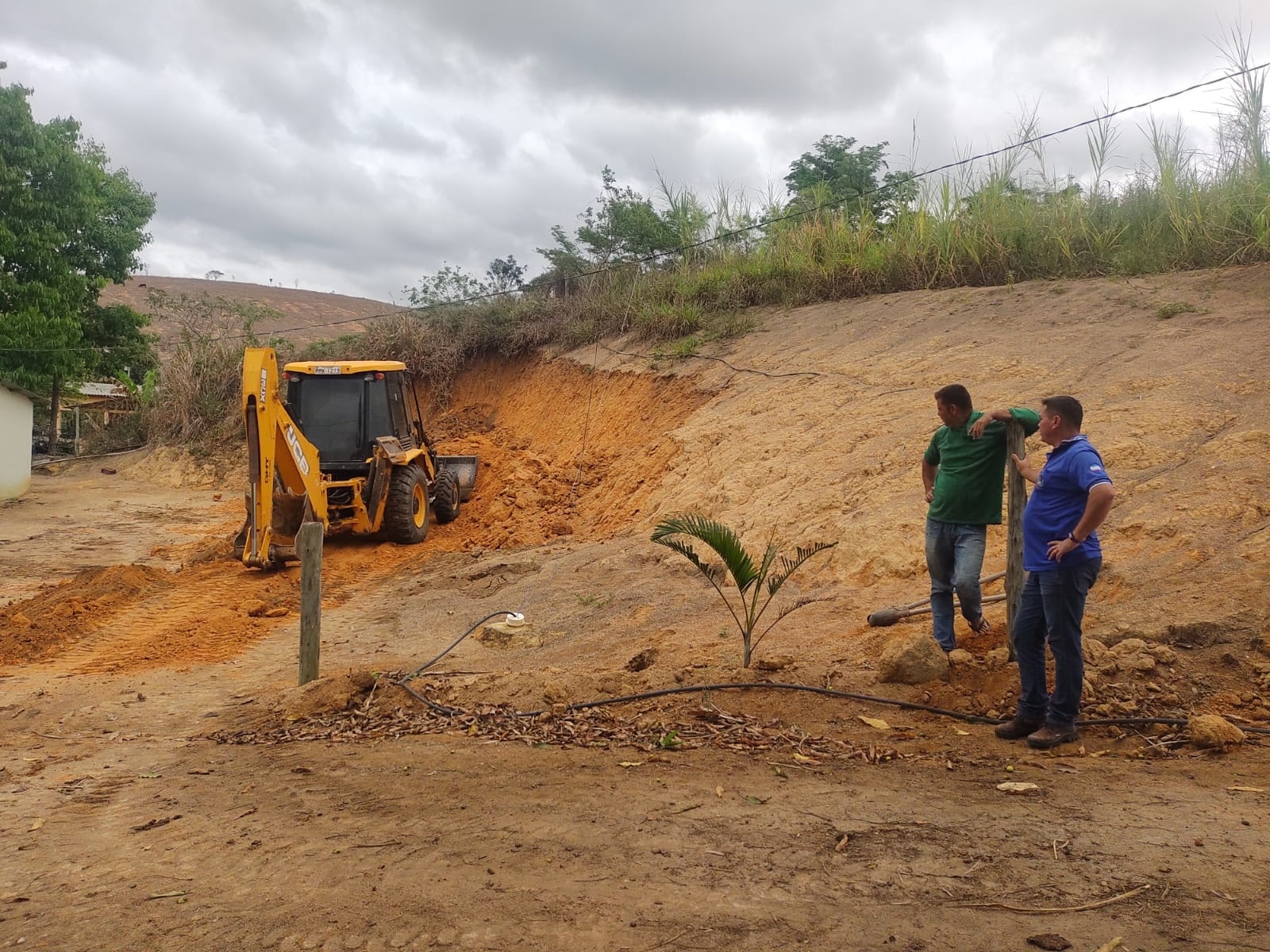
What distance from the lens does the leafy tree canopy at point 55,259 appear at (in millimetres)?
21375

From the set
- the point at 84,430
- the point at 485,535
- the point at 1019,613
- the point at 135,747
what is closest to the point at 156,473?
the point at 84,430

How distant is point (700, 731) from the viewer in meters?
5.01

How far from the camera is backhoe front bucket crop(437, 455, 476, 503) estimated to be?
15.6 metres

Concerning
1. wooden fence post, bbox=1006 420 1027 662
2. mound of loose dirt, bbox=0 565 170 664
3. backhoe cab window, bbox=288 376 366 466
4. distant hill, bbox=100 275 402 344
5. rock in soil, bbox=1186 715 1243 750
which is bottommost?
mound of loose dirt, bbox=0 565 170 664

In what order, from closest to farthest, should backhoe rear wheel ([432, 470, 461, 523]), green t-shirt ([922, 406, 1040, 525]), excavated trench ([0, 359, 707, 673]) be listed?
green t-shirt ([922, 406, 1040, 525]), excavated trench ([0, 359, 707, 673]), backhoe rear wheel ([432, 470, 461, 523])

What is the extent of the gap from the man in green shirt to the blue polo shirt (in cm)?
91

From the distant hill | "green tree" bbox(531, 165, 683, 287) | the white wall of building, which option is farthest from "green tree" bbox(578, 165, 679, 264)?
the distant hill

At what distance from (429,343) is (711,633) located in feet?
56.3

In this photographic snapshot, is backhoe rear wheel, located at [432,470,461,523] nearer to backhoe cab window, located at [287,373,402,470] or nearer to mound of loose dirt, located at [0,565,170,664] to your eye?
backhoe cab window, located at [287,373,402,470]

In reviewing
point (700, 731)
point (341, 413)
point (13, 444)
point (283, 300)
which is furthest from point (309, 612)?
point (283, 300)

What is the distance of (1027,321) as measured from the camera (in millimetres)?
11547

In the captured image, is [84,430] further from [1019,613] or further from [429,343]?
[1019,613]

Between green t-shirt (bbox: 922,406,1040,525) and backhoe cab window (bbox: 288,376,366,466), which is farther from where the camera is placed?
backhoe cab window (bbox: 288,376,366,466)

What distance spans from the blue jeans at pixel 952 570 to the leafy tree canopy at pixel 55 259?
2218 cm
